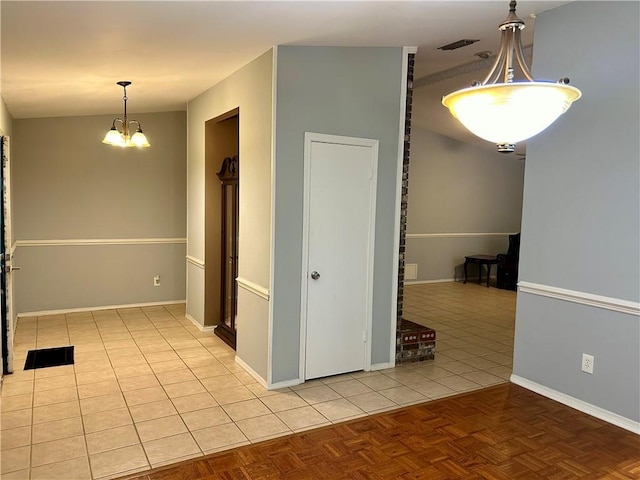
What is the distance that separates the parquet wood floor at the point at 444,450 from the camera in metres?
2.48

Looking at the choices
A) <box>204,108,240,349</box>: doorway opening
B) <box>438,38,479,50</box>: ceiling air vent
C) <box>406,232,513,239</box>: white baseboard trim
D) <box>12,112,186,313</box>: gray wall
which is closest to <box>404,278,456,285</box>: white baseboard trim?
<box>406,232,513,239</box>: white baseboard trim

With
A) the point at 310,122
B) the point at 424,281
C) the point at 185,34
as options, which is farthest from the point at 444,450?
the point at 424,281

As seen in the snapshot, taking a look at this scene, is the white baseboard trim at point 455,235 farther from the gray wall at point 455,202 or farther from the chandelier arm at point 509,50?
the chandelier arm at point 509,50

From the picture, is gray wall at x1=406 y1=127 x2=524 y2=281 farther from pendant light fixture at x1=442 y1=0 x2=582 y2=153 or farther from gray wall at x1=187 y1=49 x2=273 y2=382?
pendant light fixture at x1=442 y1=0 x2=582 y2=153

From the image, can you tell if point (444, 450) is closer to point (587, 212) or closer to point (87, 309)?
point (587, 212)

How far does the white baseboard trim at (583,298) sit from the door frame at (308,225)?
3.84ft

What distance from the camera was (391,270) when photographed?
4.05 metres

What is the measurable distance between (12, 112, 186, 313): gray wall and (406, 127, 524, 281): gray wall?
155 inches

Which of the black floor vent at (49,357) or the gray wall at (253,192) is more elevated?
the gray wall at (253,192)

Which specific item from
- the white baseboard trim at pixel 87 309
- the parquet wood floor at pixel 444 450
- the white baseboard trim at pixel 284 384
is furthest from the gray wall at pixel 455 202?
the parquet wood floor at pixel 444 450

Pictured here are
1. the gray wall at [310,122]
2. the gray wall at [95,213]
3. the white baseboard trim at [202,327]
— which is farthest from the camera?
the gray wall at [95,213]

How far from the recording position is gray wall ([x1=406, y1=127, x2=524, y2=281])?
8141 millimetres

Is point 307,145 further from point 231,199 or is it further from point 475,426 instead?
point 475,426

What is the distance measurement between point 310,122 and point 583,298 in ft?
7.40
